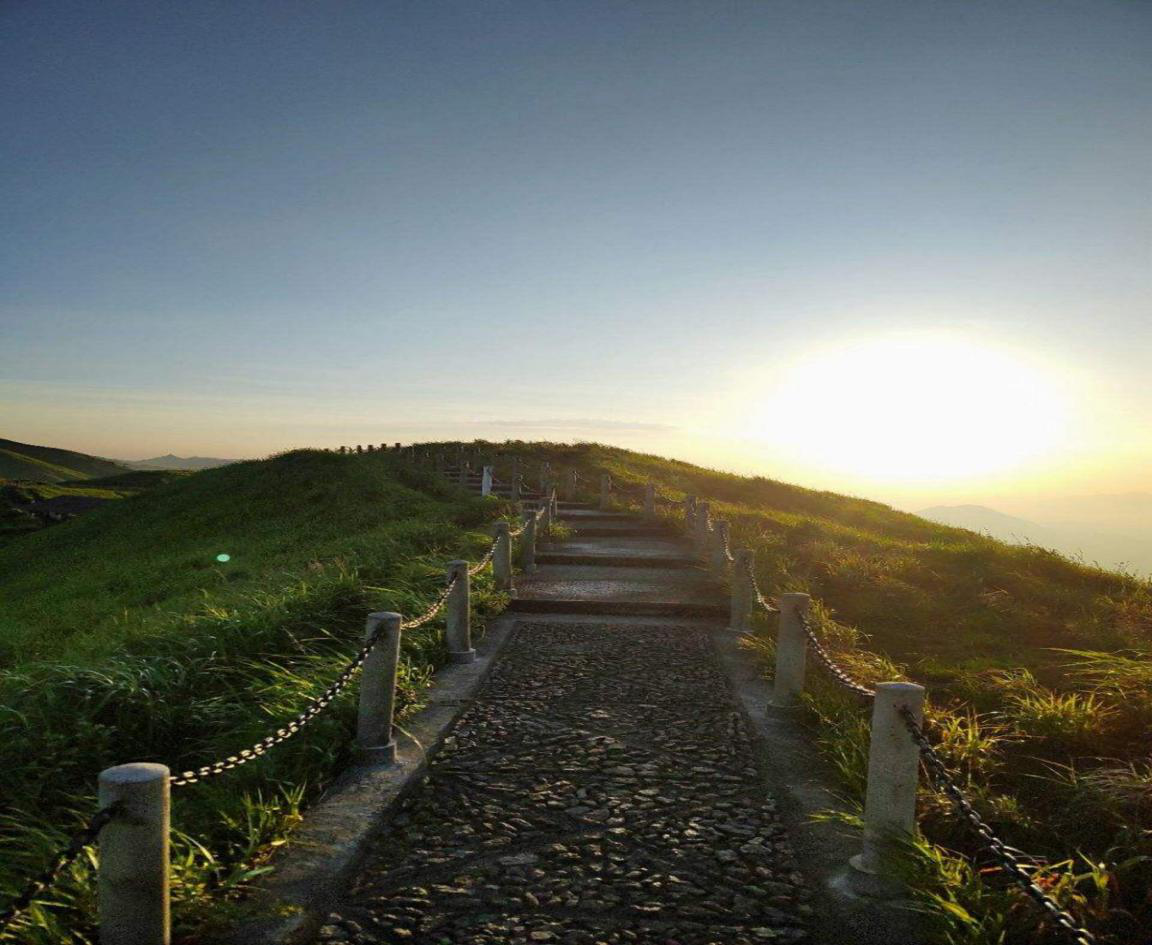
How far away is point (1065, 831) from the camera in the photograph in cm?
443

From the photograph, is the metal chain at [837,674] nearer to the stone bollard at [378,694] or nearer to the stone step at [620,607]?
the stone bollard at [378,694]

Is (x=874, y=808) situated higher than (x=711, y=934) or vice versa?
(x=874, y=808)

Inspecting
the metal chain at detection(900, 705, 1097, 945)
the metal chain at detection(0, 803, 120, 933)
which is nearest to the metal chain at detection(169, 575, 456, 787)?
the metal chain at detection(0, 803, 120, 933)

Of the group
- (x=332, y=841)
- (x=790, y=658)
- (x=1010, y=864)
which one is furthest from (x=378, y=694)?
(x=1010, y=864)

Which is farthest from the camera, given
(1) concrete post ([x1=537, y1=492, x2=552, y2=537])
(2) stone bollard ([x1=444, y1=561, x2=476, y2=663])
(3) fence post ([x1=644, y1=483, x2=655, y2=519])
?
(3) fence post ([x1=644, y1=483, x2=655, y2=519])

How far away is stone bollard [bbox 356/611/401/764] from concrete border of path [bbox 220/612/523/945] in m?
0.11

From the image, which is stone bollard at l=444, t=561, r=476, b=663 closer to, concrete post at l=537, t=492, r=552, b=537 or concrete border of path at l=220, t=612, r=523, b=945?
concrete border of path at l=220, t=612, r=523, b=945

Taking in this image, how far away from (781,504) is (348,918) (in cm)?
2633

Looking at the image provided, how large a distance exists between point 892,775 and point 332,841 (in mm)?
2993

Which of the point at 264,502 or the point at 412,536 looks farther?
the point at 264,502

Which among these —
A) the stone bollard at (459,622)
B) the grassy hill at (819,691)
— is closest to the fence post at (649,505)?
the grassy hill at (819,691)

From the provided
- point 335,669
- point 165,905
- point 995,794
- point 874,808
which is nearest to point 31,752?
point 335,669

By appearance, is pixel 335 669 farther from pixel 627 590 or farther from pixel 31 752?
pixel 627 590

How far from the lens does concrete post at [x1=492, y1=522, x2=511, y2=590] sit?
11.1 metres
